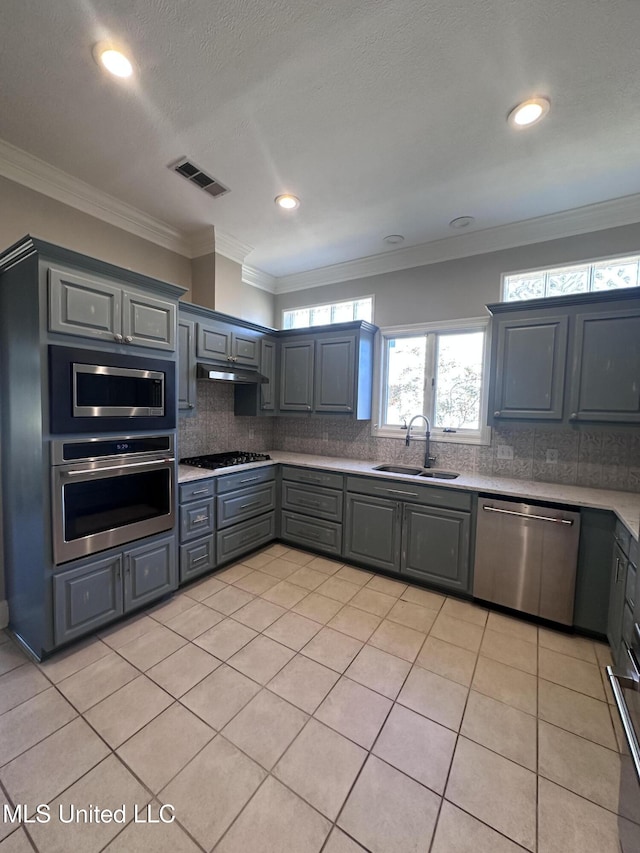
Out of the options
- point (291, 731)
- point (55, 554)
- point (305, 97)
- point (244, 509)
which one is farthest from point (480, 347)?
point (55, 554)

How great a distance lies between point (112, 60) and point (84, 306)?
44.9 inches

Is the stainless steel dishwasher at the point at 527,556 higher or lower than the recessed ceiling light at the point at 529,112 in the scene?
lower

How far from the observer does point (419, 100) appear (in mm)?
1775

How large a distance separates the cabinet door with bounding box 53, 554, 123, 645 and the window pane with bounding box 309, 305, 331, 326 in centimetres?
316

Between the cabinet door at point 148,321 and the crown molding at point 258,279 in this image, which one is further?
the crown molding at point 258,279

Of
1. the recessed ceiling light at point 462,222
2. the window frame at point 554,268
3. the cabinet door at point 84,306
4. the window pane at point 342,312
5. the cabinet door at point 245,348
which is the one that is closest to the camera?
the cabinet door at point 84,306

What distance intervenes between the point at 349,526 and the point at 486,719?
171 cm

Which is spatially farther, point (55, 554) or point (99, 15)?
point (55, 554)

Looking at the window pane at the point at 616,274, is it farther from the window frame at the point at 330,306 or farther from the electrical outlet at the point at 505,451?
the window frame at the point at 330,306

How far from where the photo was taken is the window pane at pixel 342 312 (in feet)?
13.1

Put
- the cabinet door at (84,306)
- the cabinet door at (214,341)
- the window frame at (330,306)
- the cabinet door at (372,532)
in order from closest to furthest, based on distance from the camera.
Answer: the cabinet door at (84,306) → the cabinet door at (372,532) → the cabinet door at (214,341) → the window frame at (330,306)

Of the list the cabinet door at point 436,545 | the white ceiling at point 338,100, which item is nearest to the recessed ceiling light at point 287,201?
the white ceiling at point 338,100

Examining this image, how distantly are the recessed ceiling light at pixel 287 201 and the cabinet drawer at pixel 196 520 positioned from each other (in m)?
2.45

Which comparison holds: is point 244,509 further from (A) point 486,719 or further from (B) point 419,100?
(B) point 419,100
